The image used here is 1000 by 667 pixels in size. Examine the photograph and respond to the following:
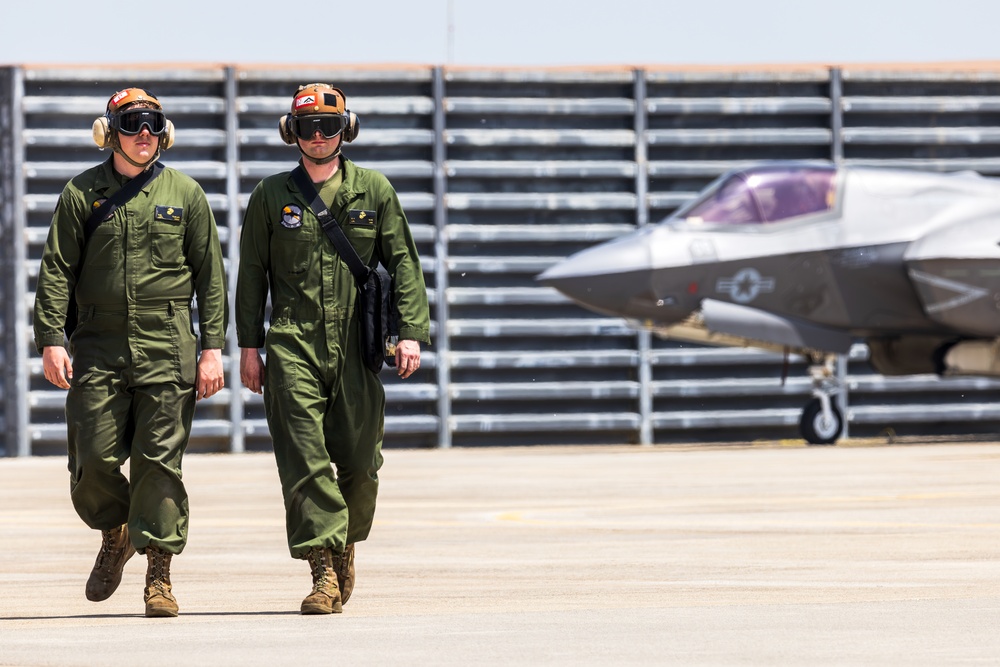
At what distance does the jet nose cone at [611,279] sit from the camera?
62.3ft

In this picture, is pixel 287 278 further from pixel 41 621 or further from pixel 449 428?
pixel 449 428

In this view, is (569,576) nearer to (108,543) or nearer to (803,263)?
(108,543)

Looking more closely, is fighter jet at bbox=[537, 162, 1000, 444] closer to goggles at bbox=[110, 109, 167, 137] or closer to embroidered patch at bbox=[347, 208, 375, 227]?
embroidered patch at bbox=[347, 208, 375, 227]

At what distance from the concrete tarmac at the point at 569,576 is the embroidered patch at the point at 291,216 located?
1385mm

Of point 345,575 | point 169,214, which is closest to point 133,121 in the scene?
point 169,214

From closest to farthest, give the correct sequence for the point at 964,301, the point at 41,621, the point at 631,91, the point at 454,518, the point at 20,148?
1. the point at 41,621
2. the point at 454,518
3. the point at 964,301
4. the point at 20,148
5. the point at 631,91

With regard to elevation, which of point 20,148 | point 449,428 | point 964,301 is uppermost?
point 20,148

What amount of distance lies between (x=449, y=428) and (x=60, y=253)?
15267 millimetres

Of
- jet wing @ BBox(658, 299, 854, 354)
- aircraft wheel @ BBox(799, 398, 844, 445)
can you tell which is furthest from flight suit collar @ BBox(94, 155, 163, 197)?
aircraft wheel @ BBox(799, 398, 844, 445)

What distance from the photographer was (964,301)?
19156 millimetres

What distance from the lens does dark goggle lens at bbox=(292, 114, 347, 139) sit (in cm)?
676

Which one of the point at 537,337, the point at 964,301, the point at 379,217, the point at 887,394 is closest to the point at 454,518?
the point at 379,217

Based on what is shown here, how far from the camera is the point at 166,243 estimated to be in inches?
265

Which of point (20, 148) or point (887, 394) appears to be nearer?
point (20, 148)
